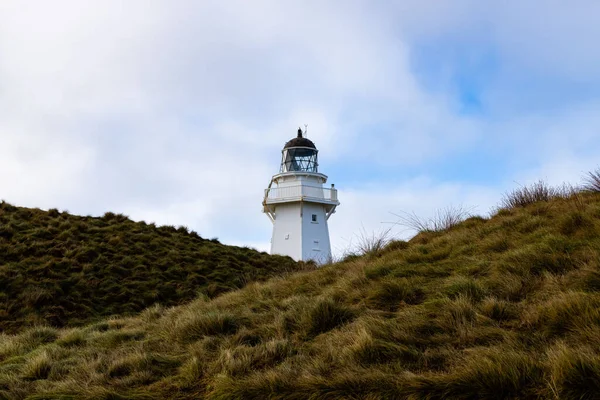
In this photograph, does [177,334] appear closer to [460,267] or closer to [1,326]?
[460,267]

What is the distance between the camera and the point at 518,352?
169 inches

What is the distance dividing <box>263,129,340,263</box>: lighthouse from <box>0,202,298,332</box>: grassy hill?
10172 millimetres

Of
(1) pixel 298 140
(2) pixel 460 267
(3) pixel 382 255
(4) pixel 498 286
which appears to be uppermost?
(1) pixel 298 140

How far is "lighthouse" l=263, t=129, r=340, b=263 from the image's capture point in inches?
1129

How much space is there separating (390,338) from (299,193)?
23.4 m

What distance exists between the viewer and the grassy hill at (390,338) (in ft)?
A: 13.6

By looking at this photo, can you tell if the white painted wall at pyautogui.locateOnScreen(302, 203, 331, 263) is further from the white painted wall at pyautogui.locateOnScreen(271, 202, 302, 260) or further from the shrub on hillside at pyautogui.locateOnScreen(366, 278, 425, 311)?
the shrub on hillside at pyautogui.locateOnScreen(366, 278, 425, 311)

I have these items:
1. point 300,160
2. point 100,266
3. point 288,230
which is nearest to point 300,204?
point 288,230

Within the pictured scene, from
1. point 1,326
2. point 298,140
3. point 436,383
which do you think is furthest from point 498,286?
point 298,140

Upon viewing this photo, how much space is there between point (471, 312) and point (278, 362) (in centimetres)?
196

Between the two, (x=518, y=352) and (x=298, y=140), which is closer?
(x=518, y=352)

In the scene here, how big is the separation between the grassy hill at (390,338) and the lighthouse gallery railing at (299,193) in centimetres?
1998

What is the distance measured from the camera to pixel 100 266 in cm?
1370

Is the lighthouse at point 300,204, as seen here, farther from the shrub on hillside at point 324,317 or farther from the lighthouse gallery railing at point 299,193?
the shrub on hillside at point 324,317
